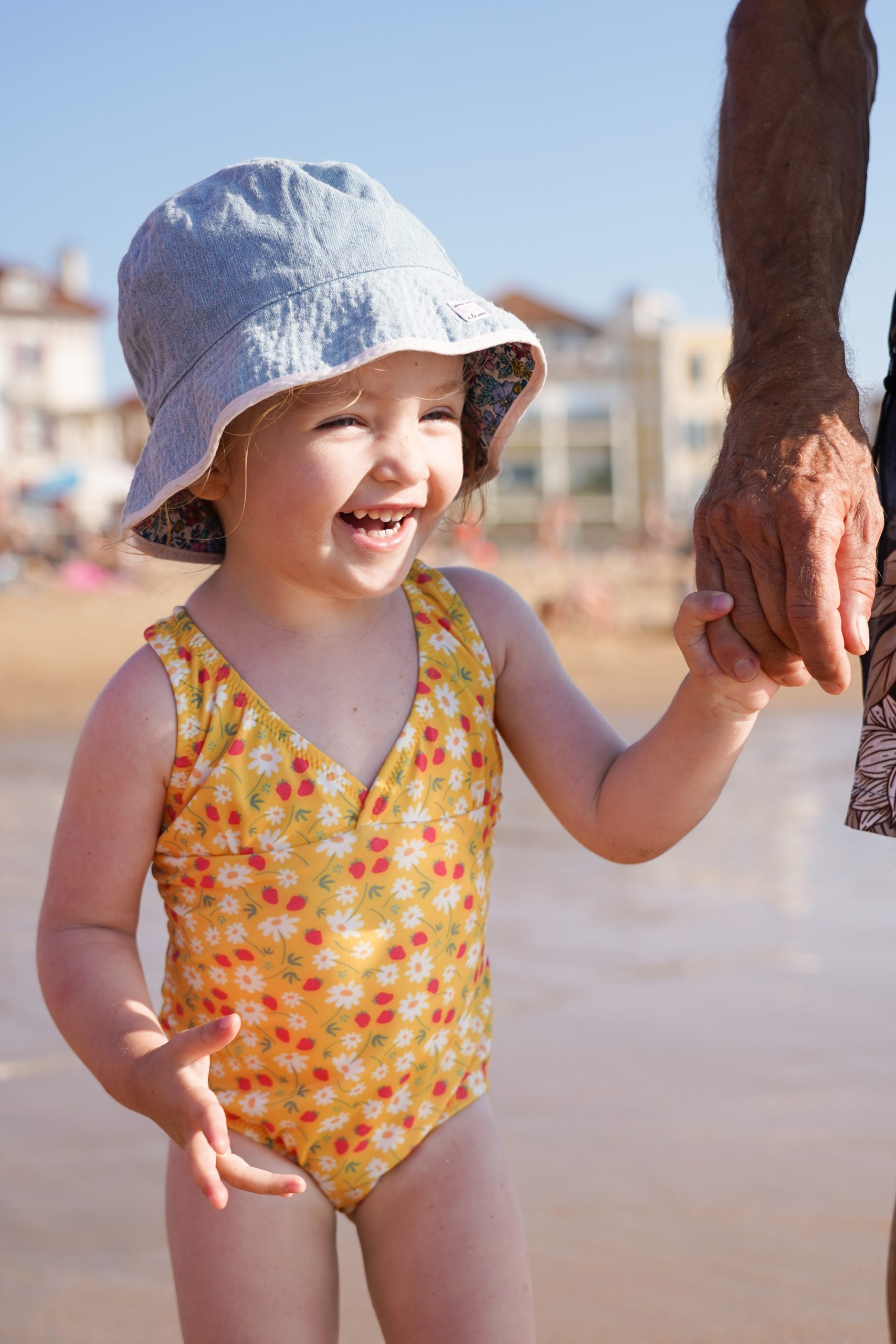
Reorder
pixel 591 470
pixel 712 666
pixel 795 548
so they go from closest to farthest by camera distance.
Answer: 1. pixel 795 548
2. pixel 712 666
3. pixel 591 470

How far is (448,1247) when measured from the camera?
1.66 m

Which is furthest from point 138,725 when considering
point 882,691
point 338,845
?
point 882,691

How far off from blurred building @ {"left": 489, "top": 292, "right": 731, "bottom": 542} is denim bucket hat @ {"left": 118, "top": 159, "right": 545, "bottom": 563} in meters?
49.7

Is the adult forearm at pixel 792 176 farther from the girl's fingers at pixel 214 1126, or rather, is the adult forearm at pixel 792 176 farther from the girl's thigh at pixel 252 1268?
the girl's thigh at pixel 252 1268

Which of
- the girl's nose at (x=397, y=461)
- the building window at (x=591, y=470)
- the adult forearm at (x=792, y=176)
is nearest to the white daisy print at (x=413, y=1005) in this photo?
the girl's nose at (x=397, y=461)

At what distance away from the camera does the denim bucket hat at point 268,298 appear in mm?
1611

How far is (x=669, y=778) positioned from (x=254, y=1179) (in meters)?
0.66

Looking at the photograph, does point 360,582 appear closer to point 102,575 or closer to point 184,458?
point 184,458

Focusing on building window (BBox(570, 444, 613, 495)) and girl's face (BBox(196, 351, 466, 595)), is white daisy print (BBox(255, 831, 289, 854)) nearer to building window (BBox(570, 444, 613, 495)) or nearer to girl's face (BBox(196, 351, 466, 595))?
girl's face (BBox(196, 351, 466, 595))

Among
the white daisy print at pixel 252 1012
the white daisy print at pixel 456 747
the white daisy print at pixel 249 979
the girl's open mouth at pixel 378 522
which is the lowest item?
the white daisy print at pixel 252 1012

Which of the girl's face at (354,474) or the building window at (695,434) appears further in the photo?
the building window at (695,434)

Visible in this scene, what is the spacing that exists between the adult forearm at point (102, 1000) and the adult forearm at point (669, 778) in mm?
586

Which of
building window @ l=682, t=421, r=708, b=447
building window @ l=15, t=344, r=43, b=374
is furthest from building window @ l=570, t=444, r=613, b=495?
building window @ l=15, t=344, r=43, b=374

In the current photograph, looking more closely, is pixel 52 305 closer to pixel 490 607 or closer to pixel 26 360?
pixel 26 360
